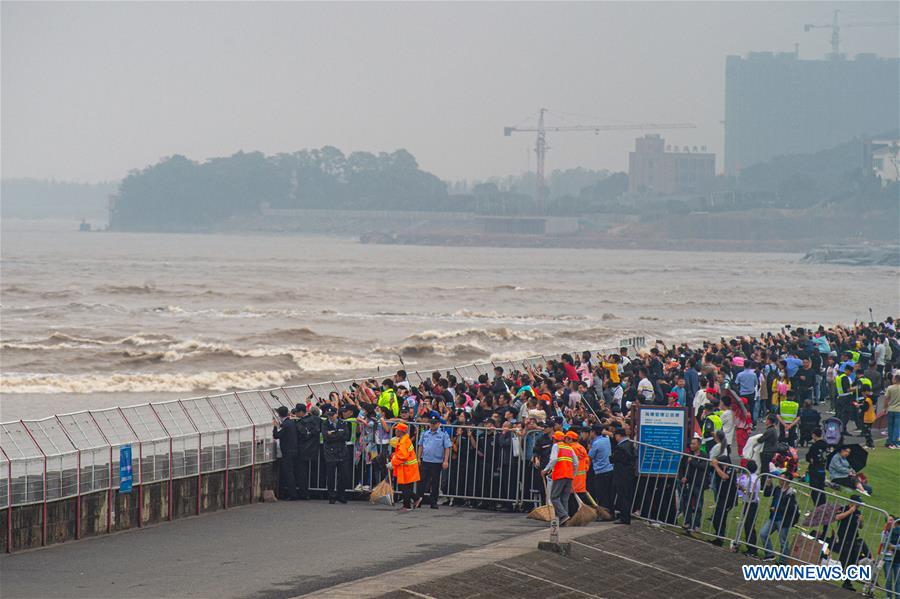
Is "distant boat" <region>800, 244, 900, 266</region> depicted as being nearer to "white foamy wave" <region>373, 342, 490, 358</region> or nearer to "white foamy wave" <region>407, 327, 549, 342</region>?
"white foamy wave" <region>407, 327, 549, 342</region>

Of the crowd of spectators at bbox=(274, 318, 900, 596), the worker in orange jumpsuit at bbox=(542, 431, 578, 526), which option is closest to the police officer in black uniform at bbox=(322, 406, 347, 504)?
the crowd of spectators at bbox=(274, 318, 900, 596)

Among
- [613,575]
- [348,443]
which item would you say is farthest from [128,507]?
[613,575]

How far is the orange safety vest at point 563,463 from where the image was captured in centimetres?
1493

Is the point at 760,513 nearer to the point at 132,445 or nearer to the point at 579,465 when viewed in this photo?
the point at 579,465

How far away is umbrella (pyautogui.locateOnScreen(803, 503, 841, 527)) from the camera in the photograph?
14.0 m

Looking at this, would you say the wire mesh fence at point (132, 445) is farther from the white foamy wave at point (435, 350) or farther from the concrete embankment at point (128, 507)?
the white foamy wave at point (435, 350)

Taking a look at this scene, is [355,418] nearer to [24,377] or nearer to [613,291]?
[24,377]

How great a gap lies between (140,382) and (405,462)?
3213 cm

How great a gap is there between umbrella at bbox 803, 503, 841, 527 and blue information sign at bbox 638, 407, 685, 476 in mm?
1658

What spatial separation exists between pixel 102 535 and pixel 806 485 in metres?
7.97

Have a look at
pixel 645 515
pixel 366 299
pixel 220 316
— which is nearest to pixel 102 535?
pixel 645 515

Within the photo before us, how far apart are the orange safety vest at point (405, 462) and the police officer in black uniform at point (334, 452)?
0.99m

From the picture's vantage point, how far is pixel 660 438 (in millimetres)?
15359

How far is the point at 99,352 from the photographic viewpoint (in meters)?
57.2
